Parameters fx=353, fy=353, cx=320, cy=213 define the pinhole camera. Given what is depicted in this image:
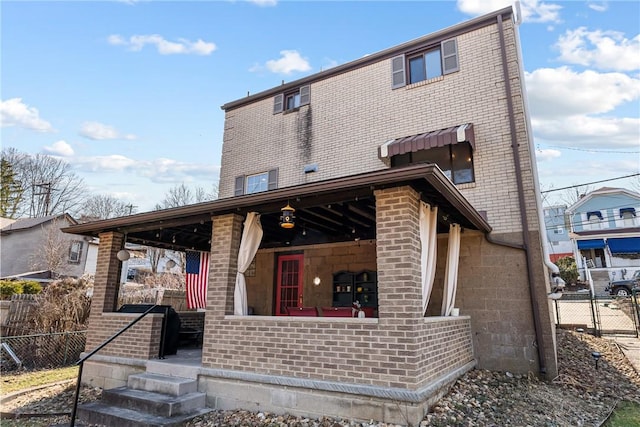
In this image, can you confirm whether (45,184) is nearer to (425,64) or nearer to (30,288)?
(30,288)

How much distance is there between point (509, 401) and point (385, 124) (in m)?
6.67

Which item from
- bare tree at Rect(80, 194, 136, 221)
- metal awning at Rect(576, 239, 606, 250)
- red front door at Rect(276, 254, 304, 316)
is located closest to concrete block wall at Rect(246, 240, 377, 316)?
red front door at Rect(276, 254, 304, 316)

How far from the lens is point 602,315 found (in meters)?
12.8

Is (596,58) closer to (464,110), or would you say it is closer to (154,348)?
(464,110)

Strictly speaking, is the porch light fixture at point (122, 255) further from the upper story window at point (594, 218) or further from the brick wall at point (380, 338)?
the upper story window at point (594, 218)

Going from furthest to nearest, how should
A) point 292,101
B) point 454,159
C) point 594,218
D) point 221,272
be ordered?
point 594,218 → point 292,101 → point 454,159 → point 221,272

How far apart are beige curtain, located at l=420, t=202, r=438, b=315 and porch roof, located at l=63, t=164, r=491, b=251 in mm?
201

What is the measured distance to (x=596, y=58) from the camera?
11242 millimetres

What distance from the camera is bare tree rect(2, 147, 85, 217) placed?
3039 centimetres

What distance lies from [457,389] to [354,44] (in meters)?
9.60

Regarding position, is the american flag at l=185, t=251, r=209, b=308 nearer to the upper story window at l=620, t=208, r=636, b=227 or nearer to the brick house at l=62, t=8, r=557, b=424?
the brick house at l=62, t=8, r=557, b=424

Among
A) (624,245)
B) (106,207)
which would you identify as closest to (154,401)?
(624,245)

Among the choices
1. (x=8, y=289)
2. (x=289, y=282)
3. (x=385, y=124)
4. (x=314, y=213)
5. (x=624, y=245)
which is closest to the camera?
(x=314, y=213)

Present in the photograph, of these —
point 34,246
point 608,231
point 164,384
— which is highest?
point 608,231
